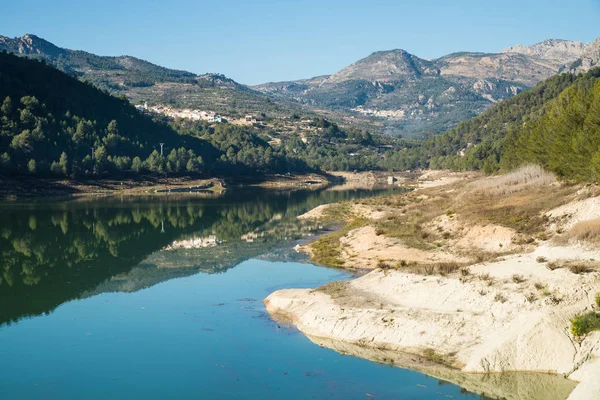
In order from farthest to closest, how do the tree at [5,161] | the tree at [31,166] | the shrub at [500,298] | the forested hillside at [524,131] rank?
the tree at [31,166], the tree at [5,161], the forested hillside at [524,131], the shrub at [500,298]

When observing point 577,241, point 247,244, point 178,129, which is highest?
point 178,129

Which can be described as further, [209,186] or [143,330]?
[209,186]

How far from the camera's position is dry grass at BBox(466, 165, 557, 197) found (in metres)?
51.5

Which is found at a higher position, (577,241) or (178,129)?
(178,129)

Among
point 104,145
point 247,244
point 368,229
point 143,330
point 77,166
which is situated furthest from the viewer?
point 104,145

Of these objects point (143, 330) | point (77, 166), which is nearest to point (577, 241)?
point (143, 330)

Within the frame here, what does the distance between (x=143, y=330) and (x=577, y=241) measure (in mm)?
18472

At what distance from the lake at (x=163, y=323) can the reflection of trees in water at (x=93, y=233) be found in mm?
170

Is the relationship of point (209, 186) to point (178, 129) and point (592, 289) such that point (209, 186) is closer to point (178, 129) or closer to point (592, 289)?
point (178, 129)

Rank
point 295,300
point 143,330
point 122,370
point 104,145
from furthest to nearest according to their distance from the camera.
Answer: point 104,145, point 295,300, point 143,330, point 122,370

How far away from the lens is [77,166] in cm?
11350

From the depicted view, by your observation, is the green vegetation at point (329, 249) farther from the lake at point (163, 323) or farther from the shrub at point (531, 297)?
the shrub at point (531, 297)

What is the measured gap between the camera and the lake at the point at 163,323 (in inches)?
852

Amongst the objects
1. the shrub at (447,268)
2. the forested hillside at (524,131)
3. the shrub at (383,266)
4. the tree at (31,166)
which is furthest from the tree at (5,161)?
the shrub at (447,268)
